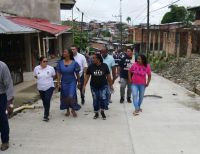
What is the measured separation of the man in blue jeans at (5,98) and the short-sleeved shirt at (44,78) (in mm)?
2459

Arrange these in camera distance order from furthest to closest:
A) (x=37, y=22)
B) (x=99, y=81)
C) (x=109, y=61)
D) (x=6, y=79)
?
1. (x=37, y=22)
2. (x=109, y=61)
3. (x=99, y=81)
4. (x=6, y=79)

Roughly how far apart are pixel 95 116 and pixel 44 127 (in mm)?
1441

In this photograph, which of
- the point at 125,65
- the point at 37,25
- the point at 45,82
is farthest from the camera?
the point at 37,25

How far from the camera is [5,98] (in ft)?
22.7

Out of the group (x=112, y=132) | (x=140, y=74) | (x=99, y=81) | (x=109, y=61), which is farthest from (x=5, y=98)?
(x=109, y=61)

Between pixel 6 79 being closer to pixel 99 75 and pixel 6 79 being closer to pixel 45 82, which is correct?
pixel 45 82

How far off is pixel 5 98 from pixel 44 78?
2576mm

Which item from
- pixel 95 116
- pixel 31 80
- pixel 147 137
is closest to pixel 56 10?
pixel 31 80

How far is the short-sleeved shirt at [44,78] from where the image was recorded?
31.0 feet

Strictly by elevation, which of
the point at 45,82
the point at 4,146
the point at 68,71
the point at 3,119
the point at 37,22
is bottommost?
the point at 4,146

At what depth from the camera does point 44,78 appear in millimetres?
9453

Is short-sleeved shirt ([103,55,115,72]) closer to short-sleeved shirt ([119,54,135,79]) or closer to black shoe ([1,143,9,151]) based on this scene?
short-sleeved shirt ([119,54,135,79])

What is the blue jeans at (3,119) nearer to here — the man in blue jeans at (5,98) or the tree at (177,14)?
the man in blue jeans at (5,98)

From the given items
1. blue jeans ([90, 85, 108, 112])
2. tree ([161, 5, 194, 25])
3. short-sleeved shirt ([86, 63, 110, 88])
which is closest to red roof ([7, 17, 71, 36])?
short-sleeved shirt ([86, 63, 110, 88])
